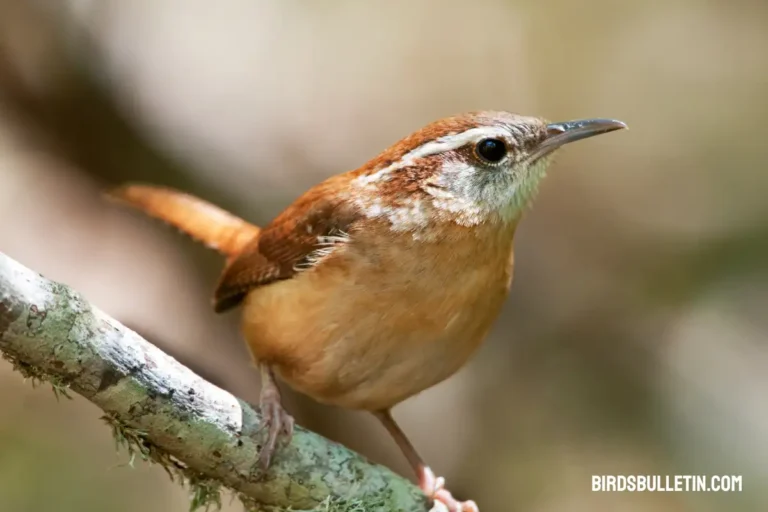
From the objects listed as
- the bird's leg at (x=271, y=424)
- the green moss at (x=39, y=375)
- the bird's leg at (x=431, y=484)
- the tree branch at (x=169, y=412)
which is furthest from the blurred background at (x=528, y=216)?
the green moss at (x=39, y=375)

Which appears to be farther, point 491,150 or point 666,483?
point 666,483

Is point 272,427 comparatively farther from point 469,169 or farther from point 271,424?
point 469,169

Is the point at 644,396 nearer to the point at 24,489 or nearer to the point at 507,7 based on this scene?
the point at 507,7

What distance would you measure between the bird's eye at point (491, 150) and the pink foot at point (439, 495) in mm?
1190

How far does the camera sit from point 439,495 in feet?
8.87

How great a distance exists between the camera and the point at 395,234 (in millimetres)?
2338

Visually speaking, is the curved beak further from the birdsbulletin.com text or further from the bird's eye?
the birdsbulletin.com text

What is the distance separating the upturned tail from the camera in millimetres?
3225

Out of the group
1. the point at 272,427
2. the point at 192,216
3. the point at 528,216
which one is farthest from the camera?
the point at 528,216

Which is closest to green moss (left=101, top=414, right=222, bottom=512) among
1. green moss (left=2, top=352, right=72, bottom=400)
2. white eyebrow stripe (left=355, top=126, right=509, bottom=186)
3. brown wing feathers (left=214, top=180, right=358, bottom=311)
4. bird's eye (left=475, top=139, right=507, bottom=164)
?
green moss (left=2, top=352, right=72, bottom=400)

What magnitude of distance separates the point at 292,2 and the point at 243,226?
8.41 ft

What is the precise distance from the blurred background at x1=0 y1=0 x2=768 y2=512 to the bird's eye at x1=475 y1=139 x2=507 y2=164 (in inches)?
95.8

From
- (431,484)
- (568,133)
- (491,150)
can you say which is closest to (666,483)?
(431,484)

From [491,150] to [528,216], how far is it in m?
2.76
